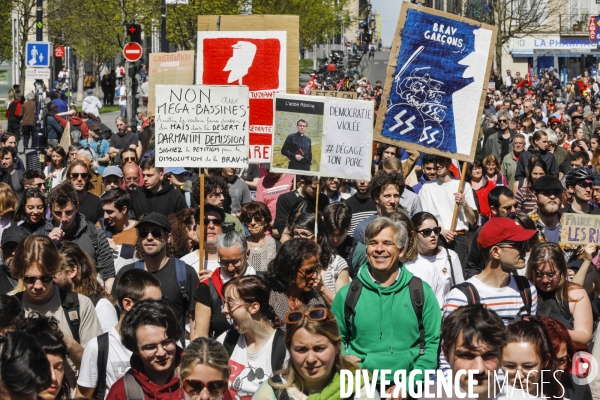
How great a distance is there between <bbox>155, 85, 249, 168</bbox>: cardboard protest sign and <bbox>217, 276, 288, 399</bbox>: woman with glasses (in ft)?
11.0

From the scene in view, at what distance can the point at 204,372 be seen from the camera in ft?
16.7

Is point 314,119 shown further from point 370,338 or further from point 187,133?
point 370,338

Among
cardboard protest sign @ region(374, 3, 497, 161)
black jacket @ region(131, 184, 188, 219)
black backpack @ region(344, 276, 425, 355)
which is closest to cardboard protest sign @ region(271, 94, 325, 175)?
cardboard protest sign @ region(374, 3, 497, 161)

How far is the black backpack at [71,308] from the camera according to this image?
643cm

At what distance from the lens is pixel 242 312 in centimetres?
590

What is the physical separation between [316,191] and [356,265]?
233 cm

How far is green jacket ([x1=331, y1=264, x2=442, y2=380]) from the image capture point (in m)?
6.04

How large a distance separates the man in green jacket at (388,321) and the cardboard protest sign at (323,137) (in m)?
3.89

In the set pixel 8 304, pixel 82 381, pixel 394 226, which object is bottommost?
pixel 82 381

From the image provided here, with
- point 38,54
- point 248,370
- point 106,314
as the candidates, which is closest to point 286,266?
point 248,370

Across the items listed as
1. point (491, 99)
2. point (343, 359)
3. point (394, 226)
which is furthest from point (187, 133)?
point (491, 99)

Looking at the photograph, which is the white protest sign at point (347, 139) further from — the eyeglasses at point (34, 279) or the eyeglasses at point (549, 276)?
the eyeglasses at point (34, 279)

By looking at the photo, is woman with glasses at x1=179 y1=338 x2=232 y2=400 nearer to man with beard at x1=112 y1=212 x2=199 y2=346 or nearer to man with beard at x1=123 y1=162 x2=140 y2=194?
man with beard at x1=112 y1=212 x2=199 y2=346

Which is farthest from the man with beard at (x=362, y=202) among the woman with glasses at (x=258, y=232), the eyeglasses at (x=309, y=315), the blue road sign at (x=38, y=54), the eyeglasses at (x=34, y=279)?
the blue road sign at (x=38, y=54)
